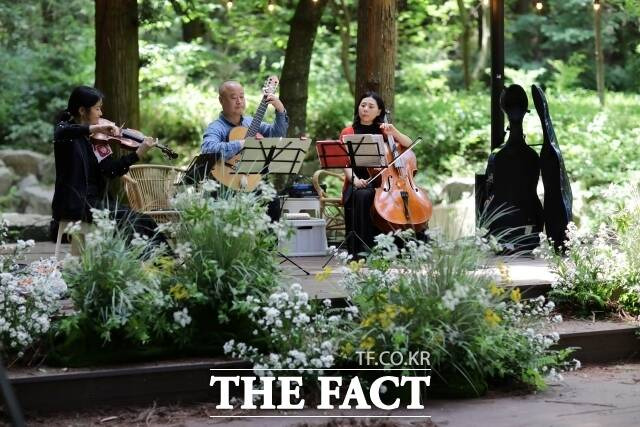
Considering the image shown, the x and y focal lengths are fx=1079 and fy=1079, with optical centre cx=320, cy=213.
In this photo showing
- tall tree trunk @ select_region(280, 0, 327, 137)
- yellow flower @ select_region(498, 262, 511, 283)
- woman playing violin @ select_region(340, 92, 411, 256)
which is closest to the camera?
yellow flower @ select_region(498, 262, 511, 283)

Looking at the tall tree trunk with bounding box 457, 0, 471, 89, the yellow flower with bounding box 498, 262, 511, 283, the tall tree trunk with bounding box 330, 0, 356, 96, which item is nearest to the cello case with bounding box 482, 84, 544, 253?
the yellow flower with bounding box 498, 262, 511, 283

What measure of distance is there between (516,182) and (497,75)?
4.35ft

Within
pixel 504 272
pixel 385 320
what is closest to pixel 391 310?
pixel 385 320

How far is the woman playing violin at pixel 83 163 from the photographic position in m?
7.32

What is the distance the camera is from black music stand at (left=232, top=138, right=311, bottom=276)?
798 cm

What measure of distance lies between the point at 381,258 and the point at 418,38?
14.2 metres

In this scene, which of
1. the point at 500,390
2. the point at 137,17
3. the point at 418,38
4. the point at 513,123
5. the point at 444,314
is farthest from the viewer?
the point at 418,38

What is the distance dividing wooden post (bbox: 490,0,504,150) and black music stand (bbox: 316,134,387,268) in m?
2.17

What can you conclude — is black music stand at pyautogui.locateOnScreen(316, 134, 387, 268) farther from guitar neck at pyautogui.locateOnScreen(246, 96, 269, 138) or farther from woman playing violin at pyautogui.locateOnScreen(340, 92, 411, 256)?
guitar neck at pyautogui.locateOnScreen(246, 96, 269, 138)

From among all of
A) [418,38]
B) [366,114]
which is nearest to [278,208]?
[366,114]

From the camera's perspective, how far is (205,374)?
616 cm

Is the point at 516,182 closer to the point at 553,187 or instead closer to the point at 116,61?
the point at 553,187

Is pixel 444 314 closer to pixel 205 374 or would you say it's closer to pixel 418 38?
pixel 205 374

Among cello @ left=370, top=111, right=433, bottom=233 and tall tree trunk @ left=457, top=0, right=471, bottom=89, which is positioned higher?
tall tree trunk @ left=457, top=0, right=471, bottom=89
